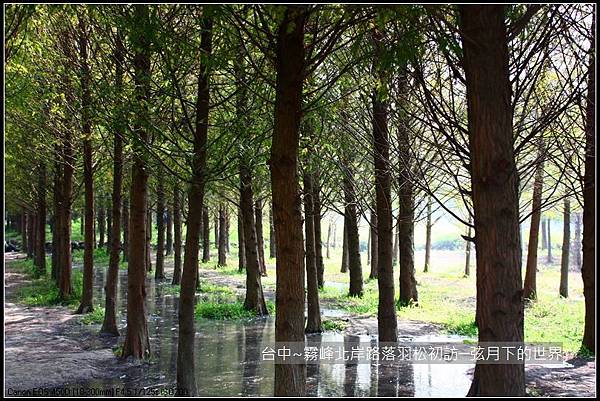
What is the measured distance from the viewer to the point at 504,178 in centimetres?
352

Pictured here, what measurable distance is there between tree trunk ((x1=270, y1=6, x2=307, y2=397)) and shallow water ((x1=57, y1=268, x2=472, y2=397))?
2.84 m

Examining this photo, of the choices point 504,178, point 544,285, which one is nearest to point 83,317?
point 504,178

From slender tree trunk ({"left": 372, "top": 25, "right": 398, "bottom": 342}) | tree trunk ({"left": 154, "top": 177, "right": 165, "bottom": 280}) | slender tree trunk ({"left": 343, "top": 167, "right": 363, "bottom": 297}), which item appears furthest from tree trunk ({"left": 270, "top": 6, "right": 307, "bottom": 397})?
tree trunk ({"left": 154, "top": 177, "right": 165, "bottom": 280})

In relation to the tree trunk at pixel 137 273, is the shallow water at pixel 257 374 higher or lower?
lower

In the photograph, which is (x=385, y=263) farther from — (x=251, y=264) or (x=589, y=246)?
(x=251, y=264)

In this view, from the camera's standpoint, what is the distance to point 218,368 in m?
8.98

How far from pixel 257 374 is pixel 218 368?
2.75ft

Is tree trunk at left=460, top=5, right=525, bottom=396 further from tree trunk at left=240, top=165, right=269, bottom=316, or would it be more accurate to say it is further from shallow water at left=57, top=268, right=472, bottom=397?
tree trunk at left=240, top=165, right=269, bottom=316

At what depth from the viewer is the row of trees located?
3584mm

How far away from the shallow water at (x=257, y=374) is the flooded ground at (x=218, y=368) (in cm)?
1

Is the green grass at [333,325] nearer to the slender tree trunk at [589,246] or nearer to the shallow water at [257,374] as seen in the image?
the shallow water at [257,374]

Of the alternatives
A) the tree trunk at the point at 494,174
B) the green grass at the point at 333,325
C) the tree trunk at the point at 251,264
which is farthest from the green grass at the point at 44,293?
the tree trunk at the point at 494,174

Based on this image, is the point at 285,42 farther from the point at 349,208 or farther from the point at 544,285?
the point at 544,285

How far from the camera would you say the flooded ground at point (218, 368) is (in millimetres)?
7473
